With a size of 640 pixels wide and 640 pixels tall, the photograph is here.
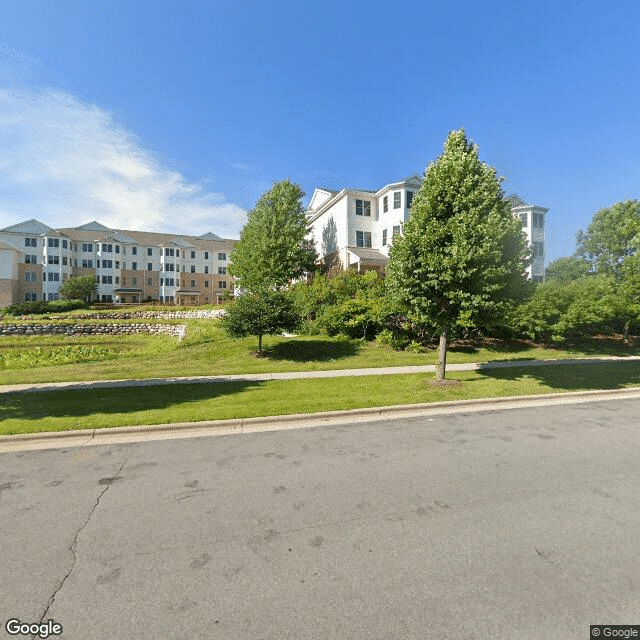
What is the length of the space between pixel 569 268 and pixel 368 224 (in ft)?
86.4

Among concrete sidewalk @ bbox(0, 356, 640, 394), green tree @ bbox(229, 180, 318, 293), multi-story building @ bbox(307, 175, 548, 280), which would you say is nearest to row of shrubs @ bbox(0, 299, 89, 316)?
green tree @ bbox(229, 180, 318, 293)

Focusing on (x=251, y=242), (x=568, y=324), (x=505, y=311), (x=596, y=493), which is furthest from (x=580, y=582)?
(x=251, y=242)

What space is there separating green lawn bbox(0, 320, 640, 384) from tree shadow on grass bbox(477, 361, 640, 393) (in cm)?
273

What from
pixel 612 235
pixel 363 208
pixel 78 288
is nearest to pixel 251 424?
pixel 363 208

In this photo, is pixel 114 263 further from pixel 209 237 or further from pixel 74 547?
pixel 74 547

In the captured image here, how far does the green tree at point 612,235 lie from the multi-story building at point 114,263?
4946 centimetres

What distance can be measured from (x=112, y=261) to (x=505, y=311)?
66.3 m

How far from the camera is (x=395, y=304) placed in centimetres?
1231

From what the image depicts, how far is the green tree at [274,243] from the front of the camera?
2962 centimetres

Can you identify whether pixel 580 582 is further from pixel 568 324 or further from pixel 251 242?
pixel 251 242

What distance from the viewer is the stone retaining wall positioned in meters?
29.5

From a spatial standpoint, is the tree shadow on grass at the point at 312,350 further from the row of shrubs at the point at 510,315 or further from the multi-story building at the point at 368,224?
the multi-story building at the point at 368,224

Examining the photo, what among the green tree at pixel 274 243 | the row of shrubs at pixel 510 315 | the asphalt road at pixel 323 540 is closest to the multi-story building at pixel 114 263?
the green tree at pixel 274 243

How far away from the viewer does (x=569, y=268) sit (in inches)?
1602
